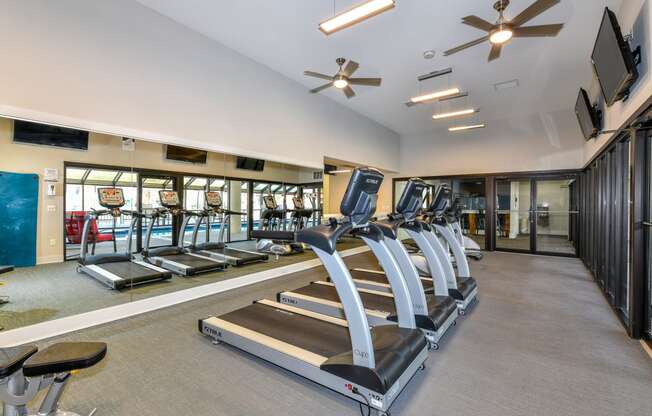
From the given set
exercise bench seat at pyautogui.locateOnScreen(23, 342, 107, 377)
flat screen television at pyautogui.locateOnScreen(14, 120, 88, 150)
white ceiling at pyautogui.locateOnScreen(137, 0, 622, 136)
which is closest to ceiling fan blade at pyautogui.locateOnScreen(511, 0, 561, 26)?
white ceiling at pyautogui.locateOnScreen(137, 0, 622, 136)

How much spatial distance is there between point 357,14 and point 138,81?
2822 millimetres

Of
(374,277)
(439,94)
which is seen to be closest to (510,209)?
(439,94)

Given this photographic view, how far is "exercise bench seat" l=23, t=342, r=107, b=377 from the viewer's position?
1349mm

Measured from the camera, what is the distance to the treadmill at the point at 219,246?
5062 mm

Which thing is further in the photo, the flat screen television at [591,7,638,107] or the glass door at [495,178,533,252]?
the glass door at [495,178,533,252]

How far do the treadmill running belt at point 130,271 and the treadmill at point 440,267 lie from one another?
299cm

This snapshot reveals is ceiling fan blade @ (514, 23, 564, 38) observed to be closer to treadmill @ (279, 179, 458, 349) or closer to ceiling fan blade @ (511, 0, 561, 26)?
ceiling fan blade @ (511, 0, 561, 26)

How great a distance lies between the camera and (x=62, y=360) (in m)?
1.39

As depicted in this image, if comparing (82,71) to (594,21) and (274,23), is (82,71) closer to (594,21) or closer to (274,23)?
(274,23)

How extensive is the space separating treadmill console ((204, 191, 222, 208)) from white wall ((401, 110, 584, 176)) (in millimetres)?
6974

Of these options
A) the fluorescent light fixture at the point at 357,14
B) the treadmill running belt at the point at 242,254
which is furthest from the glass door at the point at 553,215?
the fluorescent light fixture at the point at 357,14

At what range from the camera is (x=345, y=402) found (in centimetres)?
192

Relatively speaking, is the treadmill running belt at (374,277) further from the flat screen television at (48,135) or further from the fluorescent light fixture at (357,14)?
the flat screen television at (48,135)

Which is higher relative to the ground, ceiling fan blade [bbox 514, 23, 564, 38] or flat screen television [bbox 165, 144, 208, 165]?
ceiling fan blade [bbox 514, 23, 564, 38]
